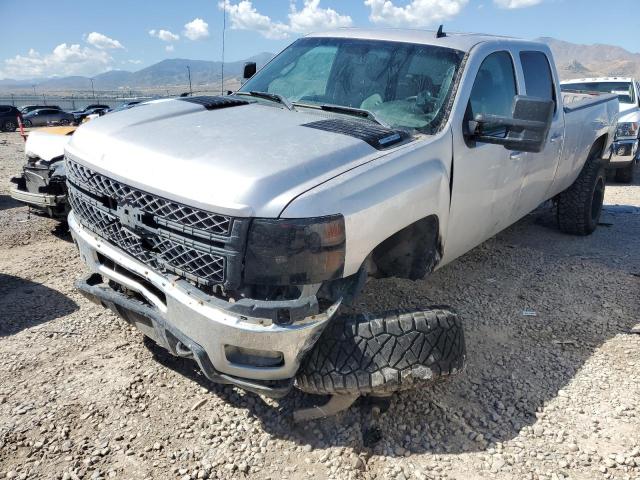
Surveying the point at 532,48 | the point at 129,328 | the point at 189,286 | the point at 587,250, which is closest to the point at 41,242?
the point at 129,328

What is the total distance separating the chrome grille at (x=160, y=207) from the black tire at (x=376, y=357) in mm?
739

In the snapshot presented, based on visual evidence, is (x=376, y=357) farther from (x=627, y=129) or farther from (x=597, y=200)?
(x=627, y=129)

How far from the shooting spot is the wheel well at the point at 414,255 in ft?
9.58

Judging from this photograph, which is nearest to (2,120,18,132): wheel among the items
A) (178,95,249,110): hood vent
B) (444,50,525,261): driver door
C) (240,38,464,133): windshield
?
(240,38,464,133): windshield

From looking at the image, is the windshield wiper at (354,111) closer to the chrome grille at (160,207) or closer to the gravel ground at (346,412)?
the chrome grille at (160,207)

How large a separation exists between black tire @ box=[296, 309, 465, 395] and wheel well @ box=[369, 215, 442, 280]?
21.1 inches

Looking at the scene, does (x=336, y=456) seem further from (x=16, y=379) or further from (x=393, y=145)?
(x=16, y=379)

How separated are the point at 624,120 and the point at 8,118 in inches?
1091

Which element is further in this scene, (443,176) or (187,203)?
(443,176)

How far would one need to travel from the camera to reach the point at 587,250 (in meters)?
5.46

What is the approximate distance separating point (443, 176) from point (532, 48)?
2064 mm

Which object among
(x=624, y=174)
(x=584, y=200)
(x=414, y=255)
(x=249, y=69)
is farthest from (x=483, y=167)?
(x=624, y=174)

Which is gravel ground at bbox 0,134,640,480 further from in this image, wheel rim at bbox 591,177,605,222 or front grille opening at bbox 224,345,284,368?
wheel rim at bbox 591,177,605,222

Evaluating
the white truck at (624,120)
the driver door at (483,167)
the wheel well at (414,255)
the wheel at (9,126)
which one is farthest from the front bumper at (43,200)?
the wheel at (9,126)
